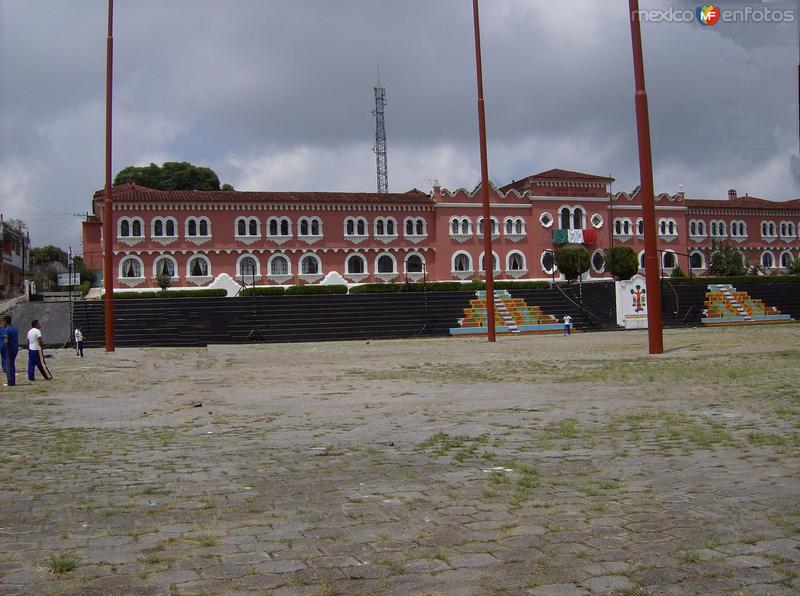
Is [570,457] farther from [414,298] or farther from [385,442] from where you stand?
[414,298]

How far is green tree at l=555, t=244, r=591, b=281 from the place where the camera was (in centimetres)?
5028

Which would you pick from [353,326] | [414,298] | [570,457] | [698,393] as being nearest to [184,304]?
[353,326]

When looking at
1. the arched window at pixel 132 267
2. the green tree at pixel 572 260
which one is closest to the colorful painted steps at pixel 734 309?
the green tree at pixel 572 260

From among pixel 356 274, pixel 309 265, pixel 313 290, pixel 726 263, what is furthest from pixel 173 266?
pixel 726 263

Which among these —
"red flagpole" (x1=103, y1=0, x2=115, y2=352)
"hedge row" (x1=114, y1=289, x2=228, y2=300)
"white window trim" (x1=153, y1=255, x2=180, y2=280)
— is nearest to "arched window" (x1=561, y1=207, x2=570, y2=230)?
"hedge row" (x1=114, y1=289, x2=228, y2=300)

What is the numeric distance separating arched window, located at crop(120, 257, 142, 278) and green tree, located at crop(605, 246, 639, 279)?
31.7 metres

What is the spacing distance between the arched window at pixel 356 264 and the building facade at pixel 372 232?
7cm

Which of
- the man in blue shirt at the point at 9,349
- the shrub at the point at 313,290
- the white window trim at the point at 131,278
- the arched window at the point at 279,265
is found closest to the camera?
the man in blue shirt at the point at 9,349

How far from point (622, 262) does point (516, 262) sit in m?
8.81

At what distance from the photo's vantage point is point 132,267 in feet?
164

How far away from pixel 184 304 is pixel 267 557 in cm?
3211

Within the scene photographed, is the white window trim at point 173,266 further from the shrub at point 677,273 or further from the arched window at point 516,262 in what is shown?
the shrub at point 677,273

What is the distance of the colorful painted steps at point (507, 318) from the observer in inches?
1446

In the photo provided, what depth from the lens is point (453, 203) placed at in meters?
55.1
